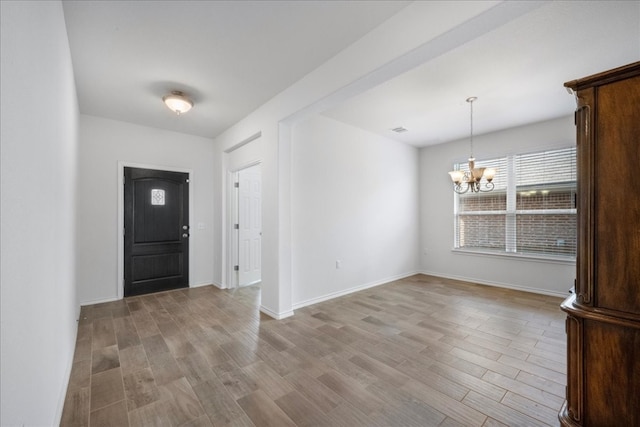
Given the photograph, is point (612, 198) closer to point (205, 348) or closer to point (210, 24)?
point (210, 24)

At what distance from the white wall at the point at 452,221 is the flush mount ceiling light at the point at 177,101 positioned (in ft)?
16.2

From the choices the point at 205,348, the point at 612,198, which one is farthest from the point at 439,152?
the point at 205,348

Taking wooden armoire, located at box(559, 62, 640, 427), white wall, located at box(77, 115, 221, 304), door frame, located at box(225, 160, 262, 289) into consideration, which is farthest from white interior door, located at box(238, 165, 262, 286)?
wooden armoire, located at box(559, 62, 640, 427)

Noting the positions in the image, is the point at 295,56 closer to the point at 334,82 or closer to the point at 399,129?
the point at 334,82

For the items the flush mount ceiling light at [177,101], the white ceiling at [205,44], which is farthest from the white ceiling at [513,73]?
the flush mount ceiling light at [177,101]

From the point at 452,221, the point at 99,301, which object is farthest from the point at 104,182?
the point at 452,221

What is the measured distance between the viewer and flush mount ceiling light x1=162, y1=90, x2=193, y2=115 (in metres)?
3.30

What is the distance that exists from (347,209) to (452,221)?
254 centimetres

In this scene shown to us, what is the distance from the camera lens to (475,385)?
2.06 meters

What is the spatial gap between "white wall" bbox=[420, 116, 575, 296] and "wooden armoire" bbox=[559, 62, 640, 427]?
11.8 feet

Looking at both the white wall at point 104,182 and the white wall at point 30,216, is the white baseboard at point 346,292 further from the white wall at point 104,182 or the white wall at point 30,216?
the white wall at point 104,182

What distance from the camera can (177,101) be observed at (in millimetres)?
3318

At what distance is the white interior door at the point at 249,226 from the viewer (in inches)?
200

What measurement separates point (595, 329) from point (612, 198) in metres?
0.73
